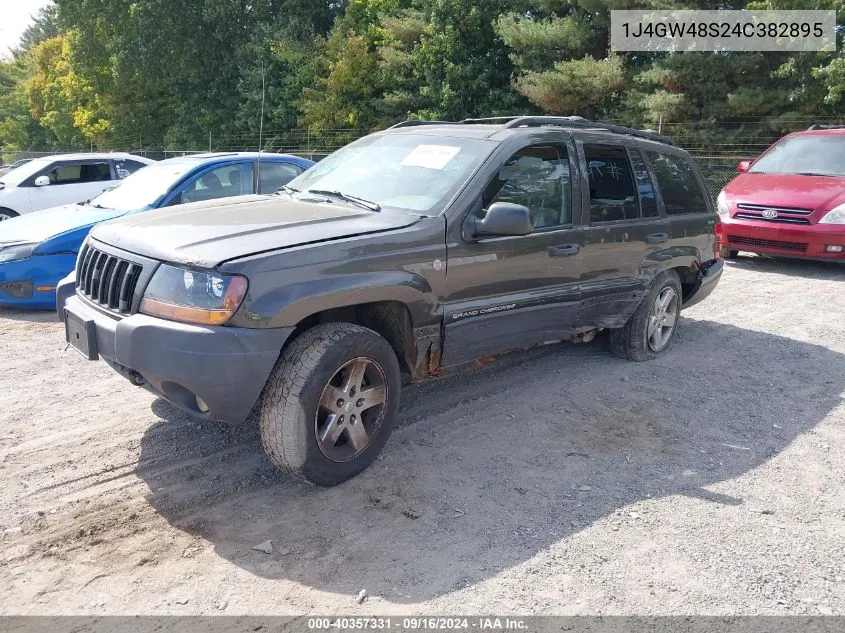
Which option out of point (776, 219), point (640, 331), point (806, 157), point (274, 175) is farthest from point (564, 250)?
point (806, 157)

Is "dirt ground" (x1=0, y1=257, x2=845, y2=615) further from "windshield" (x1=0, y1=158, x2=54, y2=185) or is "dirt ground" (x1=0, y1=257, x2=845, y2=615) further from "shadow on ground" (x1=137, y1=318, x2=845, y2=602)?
"windshield" (x1=0, y1=158, x2=54, y2=185)

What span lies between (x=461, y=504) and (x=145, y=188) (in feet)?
18.2

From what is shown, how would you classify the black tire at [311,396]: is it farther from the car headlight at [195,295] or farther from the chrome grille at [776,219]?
the chrome grille at [776,219]

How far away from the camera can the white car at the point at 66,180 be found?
1107 centimetres

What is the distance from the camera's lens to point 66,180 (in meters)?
11.3

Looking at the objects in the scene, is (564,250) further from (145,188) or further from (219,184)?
(145,188)

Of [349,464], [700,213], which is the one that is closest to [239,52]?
[700,213]

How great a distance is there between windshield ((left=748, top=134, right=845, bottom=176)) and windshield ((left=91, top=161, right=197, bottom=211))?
837cm

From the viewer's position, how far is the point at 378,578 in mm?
3039

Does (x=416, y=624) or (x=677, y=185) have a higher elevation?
(x=677, y=185)

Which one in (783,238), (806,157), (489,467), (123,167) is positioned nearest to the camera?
(489,467)

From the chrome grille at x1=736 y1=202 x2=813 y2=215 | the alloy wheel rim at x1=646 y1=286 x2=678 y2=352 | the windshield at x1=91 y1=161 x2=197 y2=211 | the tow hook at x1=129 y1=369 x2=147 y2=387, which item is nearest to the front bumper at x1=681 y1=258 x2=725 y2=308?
the alloy wheel rim at x1=646 y1=286 x2=678 y2=352

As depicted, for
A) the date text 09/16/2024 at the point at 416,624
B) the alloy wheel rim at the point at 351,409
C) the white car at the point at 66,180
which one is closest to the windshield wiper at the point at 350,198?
the alloy wheel rim at the point at 351,409

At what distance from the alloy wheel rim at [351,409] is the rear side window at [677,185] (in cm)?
324
